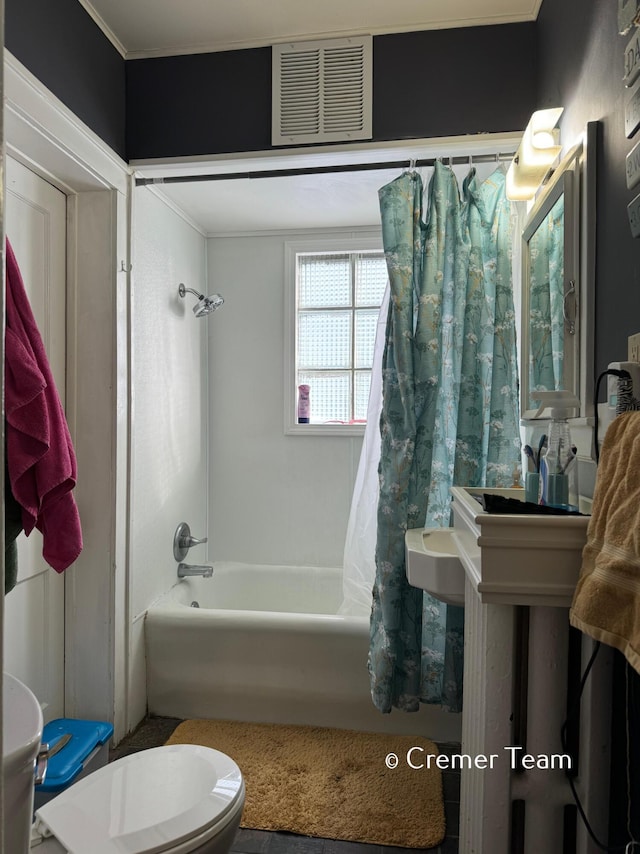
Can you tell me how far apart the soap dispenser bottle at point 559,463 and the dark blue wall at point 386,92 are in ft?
3.82

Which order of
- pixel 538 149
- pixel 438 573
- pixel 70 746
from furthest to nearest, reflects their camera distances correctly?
1. pixel 70 746
2. pixel 538 149
3. pixel 438 573

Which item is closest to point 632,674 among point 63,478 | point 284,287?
point 63,478

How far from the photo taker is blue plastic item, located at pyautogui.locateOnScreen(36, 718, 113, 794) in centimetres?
158

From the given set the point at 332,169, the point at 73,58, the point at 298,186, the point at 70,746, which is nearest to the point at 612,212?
the point at 332,169

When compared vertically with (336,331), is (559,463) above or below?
below

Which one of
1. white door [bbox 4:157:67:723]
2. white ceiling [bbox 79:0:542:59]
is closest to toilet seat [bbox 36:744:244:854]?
white door [bbox 4:157:67:723]

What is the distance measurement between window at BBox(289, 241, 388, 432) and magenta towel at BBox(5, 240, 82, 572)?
1.75 metres

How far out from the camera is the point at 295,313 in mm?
3086

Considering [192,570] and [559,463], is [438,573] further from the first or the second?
[192,570]

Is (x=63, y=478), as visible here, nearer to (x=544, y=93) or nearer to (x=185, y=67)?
(x=185, y=67)

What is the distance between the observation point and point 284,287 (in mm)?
3088

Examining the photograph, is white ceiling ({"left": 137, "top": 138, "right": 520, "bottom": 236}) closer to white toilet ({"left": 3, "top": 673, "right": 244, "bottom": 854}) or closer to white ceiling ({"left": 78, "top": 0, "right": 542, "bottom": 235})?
white ceiling ({"left": 78, "top": 0, "right": 542, "bottom": 235})

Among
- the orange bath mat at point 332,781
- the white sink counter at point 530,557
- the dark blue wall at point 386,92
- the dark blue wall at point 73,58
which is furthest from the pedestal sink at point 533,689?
the dark blue wall at point 73,58

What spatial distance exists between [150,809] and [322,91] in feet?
7.33
